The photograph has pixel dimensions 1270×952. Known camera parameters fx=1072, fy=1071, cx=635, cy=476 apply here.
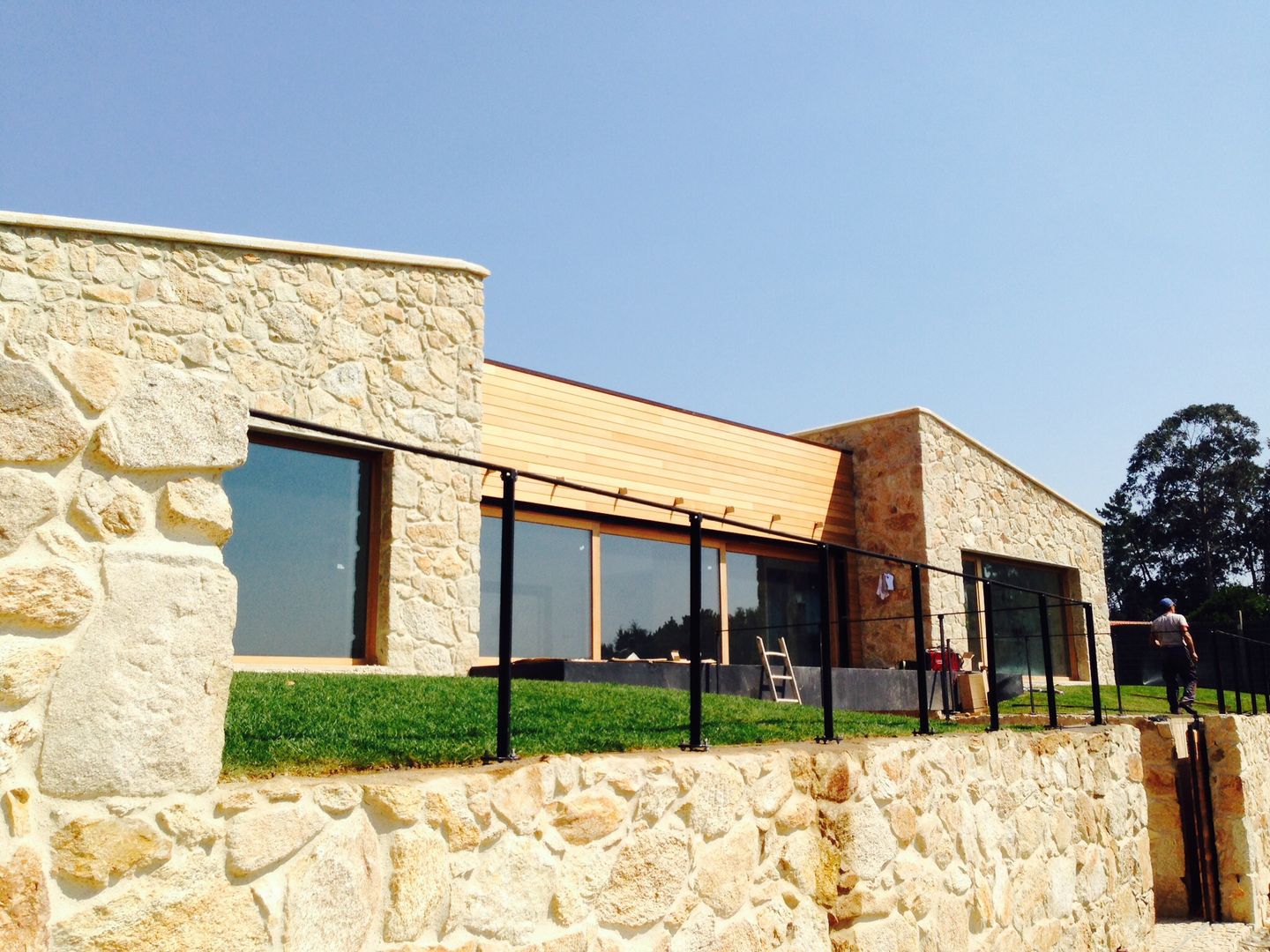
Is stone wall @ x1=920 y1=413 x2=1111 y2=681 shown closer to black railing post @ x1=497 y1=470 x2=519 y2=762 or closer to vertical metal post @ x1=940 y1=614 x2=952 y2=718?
vertical metal post @ x1=940 y1=614 x2=952 y2=718

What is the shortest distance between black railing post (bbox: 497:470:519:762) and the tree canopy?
52.4m

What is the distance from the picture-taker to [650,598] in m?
15.0

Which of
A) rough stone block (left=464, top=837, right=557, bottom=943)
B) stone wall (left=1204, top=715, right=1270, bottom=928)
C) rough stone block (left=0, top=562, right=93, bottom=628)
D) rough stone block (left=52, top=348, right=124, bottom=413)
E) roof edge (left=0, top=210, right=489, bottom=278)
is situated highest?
roof edge (left=0, top=210, right=489, bottom=278)

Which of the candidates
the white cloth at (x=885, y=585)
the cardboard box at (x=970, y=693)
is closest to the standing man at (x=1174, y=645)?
the cardboard box at (x=970, y=693)

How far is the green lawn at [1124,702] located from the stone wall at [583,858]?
23.9ft

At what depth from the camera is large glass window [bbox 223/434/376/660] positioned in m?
10.8

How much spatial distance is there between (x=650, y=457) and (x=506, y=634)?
34.3 feet

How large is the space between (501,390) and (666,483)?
10.1ft

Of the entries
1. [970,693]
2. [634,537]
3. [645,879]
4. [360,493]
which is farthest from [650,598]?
[645,879]

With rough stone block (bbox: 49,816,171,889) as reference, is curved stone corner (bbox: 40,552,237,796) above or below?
above

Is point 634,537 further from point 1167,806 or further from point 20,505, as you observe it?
point 20,505

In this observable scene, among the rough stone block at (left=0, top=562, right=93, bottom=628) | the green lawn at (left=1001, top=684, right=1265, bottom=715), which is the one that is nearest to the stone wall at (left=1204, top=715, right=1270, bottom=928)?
the green lawn at (left=1001, top=684, right=1265, bottom=715)

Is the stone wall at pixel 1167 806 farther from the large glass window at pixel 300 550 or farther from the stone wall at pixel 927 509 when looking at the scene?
the large glass window at pixel 300 550

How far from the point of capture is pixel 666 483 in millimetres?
15016
